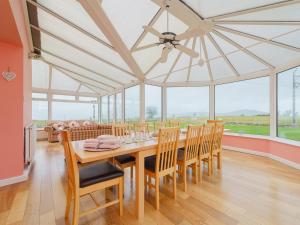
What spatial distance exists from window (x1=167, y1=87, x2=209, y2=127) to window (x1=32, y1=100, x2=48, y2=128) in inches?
263

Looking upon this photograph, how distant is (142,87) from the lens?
5.95 meters

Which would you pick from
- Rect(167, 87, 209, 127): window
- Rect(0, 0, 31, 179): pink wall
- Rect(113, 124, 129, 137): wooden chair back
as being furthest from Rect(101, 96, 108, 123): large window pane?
Rect(113, 124, 129, 137): wooden chair back

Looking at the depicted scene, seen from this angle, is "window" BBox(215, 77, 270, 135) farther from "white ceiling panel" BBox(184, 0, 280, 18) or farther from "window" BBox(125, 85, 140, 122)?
"window" BBox(125, 85, 140, 122)

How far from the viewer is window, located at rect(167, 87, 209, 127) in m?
6.14

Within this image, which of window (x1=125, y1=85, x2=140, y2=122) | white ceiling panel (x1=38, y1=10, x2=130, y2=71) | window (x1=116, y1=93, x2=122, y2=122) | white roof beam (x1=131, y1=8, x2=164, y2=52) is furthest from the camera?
window (x1=116, y1=93, x2=122, y2=122)

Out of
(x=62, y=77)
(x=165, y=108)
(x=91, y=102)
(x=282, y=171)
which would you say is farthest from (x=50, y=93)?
(x=282, y=171)

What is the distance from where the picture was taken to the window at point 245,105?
468 cm

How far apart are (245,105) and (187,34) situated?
13.4ft

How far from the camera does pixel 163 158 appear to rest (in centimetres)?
210

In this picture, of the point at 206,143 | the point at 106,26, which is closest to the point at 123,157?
the point at 206,143

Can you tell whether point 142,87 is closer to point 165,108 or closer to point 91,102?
point 165,108

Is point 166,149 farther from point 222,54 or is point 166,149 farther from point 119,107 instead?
point 119,107

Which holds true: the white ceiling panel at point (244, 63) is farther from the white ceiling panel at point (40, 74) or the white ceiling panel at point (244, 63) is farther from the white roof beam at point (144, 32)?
the white ceiling panel at point (40, 74)

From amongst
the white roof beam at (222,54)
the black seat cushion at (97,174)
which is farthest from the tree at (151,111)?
the black seat cushion at (97,174)
